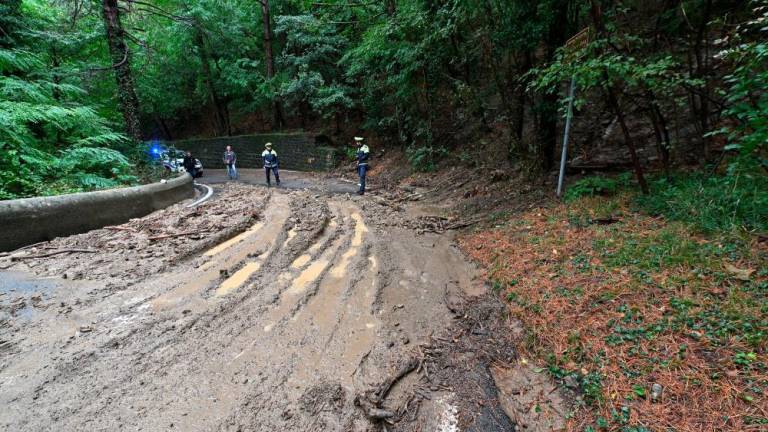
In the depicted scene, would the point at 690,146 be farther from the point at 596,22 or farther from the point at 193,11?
the point at 193,11

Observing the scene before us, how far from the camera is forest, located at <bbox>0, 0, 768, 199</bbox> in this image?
4.78 m

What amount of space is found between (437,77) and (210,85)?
18.0 m

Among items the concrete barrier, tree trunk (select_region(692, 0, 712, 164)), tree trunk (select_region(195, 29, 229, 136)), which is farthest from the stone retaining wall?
tree trunk (select_region(692, 0, 712, 164))

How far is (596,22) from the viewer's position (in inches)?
194

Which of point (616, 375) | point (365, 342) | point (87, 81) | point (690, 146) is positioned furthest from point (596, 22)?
point (87, 81)

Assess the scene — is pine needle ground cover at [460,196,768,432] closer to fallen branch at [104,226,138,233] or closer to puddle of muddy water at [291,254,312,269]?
puddle of muddy water at [291,254,312,269]

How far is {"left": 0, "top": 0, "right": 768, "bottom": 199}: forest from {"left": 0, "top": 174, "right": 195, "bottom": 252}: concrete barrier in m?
1.01

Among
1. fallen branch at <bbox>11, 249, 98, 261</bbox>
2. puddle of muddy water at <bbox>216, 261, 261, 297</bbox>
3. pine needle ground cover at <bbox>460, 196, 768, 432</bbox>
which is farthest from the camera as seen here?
fallen branch at <bbox>11, 249, 98, 261</bbox>

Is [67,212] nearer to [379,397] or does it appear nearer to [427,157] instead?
[379,397]

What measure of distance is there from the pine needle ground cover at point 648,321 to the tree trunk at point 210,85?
64.0 ft

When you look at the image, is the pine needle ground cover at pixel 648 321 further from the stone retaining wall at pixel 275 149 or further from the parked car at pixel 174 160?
the parked car at pixel 174 160

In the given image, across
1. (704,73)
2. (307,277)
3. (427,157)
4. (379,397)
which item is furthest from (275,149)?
(379,397)

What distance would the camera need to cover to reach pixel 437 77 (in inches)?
461

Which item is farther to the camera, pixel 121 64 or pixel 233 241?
Answer: pixel 121 64
